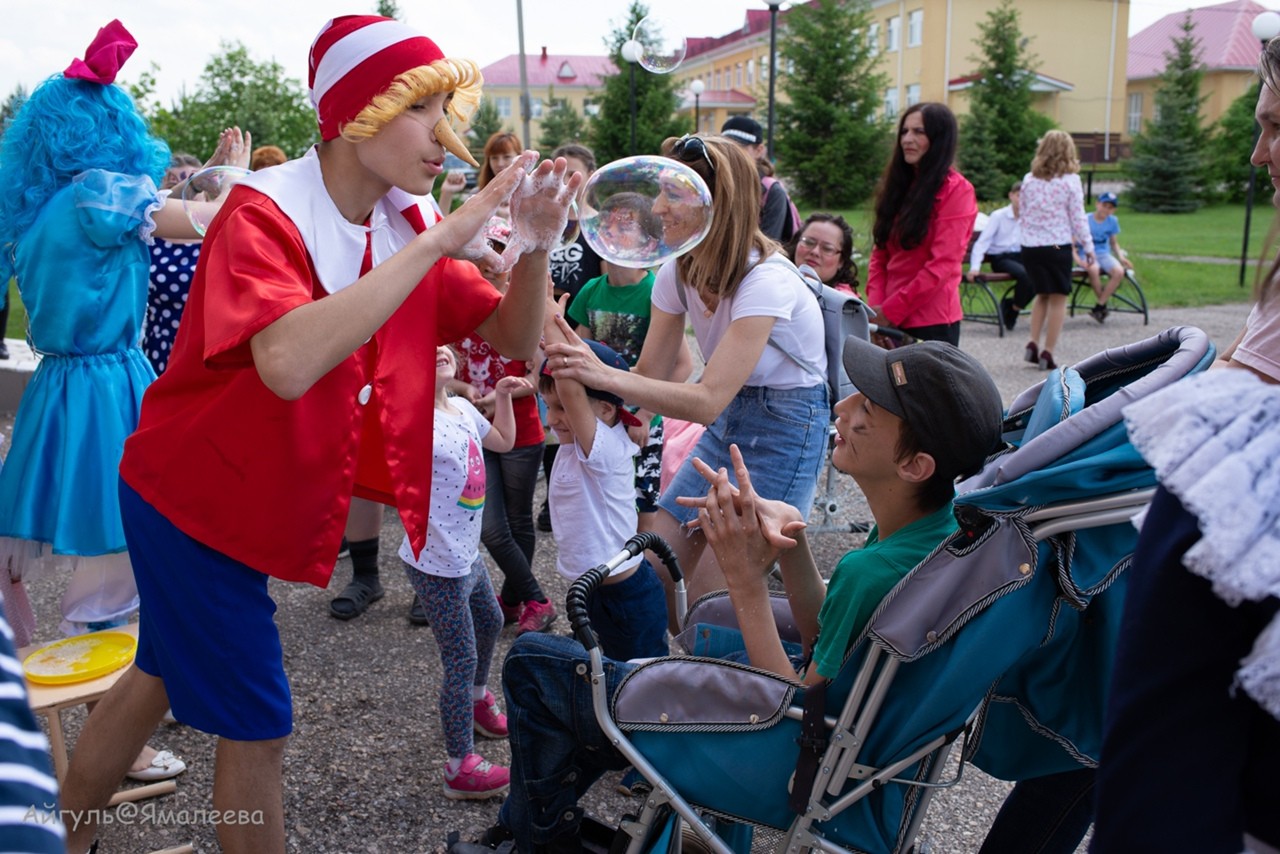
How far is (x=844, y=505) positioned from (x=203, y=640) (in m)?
4.44

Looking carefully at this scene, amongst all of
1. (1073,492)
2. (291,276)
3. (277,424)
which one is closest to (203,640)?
(277,424)

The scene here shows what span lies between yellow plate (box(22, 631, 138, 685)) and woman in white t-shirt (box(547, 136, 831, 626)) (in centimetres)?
163

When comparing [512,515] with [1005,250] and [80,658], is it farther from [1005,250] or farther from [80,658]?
[1005,250]

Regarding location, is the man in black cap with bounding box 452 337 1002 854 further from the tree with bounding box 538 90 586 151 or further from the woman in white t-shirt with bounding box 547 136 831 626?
the tree with bounding box 538 90 586 151

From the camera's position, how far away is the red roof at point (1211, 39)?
54188mm

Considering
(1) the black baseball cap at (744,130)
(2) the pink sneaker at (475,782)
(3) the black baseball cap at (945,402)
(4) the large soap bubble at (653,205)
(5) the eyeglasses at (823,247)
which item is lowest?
(2) the pink sneaker at (475,782)

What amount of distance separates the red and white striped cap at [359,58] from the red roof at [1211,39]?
60.6 meters

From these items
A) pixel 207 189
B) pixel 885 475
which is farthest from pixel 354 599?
pixel 885 475

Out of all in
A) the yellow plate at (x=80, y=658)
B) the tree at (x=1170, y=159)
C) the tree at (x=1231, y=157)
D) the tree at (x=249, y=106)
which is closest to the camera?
the yellow plate at (x=80, y=658)

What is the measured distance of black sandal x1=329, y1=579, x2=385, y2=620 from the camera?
4.34 metres

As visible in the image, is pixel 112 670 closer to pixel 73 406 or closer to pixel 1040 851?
pixel 73 406

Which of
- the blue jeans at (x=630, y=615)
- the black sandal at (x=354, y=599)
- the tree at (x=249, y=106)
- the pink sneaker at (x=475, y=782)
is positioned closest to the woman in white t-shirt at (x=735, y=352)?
the blue jeans at (x=630, y=615)

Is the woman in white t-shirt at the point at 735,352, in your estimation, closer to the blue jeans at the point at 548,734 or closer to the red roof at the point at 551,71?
the blue jeans at the point at 548,734

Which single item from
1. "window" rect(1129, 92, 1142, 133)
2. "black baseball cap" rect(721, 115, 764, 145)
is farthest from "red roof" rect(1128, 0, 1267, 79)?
"black baseball cap" rect(721, 115, 764, 145)
